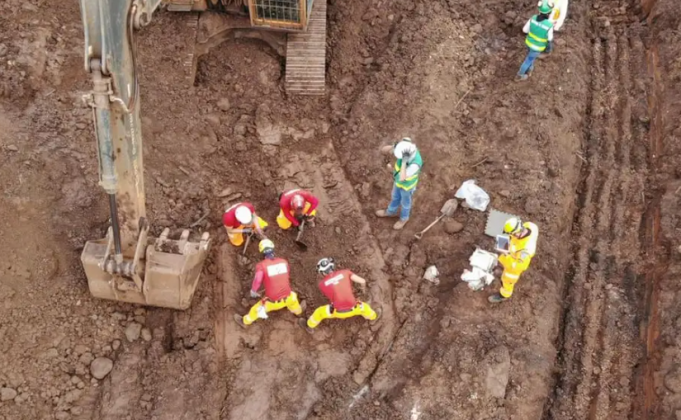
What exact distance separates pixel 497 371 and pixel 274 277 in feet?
9.63

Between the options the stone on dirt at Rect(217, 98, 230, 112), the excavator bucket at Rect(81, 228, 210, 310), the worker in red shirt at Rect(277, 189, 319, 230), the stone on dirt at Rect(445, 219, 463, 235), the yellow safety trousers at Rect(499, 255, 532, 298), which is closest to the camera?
the excavator bucket at Rect(81, 228, 210, 310)

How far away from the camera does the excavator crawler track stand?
10.1 metres

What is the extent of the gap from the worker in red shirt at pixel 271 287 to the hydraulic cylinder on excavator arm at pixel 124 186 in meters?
0.84

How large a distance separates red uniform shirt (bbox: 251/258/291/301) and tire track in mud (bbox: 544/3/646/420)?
3635mm

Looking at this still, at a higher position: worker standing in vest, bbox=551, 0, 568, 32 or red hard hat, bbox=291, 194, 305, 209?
worker standing in vest, bbox=551, 0, 568, 32

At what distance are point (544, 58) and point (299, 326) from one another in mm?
6161

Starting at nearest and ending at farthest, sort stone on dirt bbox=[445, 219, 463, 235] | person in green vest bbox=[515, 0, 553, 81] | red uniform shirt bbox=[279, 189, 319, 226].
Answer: red uniform shirt bbox=[279, 189, 319, 226]
stone on dirt bbox=[445, 219, 463, 235]
person in green vest bbox=[515, 0, 553, 81]

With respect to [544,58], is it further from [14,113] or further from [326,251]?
[14,113]

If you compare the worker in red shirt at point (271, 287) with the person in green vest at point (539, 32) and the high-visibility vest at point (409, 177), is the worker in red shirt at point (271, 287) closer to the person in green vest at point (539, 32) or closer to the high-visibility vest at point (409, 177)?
the high-visibility vest at point (409, 177)

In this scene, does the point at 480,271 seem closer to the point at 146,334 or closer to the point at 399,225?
the point at 399,225

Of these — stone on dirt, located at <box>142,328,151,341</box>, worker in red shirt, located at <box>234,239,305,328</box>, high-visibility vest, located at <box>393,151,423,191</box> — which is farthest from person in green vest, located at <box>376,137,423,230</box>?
stone on dirt, located at <box>142,328,151,341</box>

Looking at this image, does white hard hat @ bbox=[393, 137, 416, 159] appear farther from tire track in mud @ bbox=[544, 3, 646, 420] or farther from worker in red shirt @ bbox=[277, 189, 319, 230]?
tire track in mud @ bbox=[544, 3, 646, 420]

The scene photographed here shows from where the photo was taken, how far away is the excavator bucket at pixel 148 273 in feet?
22.9

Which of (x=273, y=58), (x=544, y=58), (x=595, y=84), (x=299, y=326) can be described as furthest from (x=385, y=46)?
(x=299, y=326)
